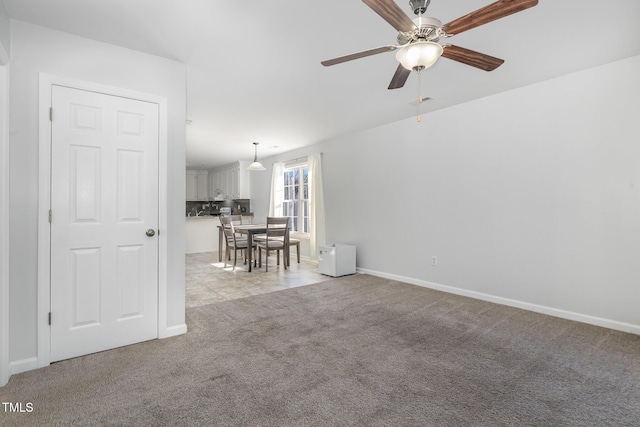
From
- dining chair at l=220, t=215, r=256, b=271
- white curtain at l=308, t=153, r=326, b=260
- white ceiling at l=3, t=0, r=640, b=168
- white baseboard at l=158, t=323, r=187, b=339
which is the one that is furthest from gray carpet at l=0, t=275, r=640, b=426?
white curtain at l=308, t=153, r=326, b=260

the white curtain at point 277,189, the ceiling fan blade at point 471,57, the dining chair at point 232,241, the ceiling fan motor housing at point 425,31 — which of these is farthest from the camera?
the white curtain at point 277,189

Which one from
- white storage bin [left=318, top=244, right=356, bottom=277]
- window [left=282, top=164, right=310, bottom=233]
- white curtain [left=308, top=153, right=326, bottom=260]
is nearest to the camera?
white storage bin [left=318, top=244, right=356, bottom=277]

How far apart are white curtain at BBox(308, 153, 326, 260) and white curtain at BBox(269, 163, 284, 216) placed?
1.25 metres

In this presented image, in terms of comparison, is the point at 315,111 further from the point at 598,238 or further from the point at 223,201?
the point at 223,201

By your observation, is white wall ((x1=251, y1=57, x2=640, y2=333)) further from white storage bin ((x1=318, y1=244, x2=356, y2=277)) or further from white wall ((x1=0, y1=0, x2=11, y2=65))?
white wall ((x1=0, y1=0, x2=11, y2=65))

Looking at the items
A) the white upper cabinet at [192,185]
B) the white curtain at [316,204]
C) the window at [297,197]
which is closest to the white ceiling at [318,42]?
the white curtain at [316,204]

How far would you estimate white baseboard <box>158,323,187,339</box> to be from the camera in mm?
2650

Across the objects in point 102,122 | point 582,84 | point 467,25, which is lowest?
point 102,122

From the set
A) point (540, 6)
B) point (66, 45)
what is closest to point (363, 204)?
point (540, 6)

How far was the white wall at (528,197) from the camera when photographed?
2822 mm

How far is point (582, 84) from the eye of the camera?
9.86 feet

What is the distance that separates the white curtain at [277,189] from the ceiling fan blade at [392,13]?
579 cm

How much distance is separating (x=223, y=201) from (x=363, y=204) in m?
5.34

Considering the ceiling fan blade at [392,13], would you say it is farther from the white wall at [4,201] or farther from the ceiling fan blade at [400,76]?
the white wall at [4,201]
